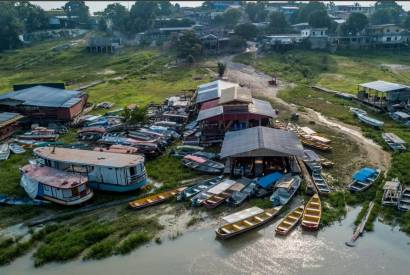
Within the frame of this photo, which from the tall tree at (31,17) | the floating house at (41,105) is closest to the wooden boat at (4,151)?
the floating house at (41,105)

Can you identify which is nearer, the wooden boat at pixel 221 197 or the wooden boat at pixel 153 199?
the wooden boat at pixel 221 197

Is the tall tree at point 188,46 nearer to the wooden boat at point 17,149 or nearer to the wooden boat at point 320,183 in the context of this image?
the wooden boat at point 17,149

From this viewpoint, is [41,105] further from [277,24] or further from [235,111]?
[277,24]

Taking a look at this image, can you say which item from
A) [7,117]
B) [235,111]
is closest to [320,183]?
[235,111]

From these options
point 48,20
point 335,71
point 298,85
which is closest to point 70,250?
point 298,85

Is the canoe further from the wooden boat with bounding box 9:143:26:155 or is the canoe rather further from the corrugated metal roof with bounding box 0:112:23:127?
the corrugated metal roof with bounding box 0:112:23:127

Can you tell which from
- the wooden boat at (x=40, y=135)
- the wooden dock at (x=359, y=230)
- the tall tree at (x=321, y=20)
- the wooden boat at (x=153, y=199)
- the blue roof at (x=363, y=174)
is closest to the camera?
the wooden dock at (x=359, y=230)
